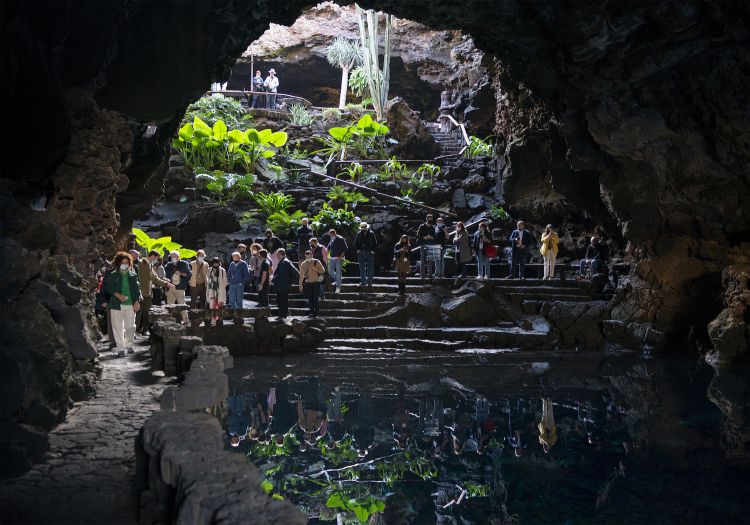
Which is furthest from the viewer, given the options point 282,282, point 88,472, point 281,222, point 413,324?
point 281,222

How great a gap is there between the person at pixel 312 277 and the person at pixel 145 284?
3514 millimetres

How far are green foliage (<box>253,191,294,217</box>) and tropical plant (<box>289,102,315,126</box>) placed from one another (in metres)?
9.61

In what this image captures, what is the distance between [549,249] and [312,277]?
7.62 meters

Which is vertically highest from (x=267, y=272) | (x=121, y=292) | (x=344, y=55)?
(x=344, y=55)

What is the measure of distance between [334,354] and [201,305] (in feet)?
13.9

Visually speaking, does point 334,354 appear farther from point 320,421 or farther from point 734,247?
point 734,247

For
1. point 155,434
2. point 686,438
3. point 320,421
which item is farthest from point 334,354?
point 155,434

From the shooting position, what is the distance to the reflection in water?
641cm

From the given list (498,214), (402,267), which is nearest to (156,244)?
(402,267)

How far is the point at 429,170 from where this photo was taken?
93.5 feet

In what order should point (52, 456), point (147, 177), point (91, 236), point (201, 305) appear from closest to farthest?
point (52, 456), point (91, 236), point (147, 177), point (201, 305)

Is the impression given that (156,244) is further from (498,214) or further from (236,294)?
(498,214)

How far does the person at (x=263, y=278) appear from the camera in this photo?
16.4 metres

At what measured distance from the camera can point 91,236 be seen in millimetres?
11227
